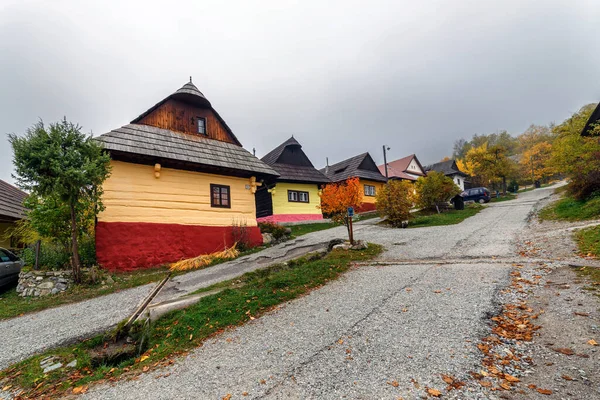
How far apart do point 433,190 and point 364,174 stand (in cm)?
829

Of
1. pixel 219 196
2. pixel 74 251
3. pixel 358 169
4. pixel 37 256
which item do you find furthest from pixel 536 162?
pixel 37 256

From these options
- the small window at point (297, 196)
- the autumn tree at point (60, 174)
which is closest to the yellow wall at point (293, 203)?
the small window at point (297, 196)

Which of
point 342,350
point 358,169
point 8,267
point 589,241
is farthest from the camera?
point 358,169

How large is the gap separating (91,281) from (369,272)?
9157 mm

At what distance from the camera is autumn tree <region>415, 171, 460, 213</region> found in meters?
19.7

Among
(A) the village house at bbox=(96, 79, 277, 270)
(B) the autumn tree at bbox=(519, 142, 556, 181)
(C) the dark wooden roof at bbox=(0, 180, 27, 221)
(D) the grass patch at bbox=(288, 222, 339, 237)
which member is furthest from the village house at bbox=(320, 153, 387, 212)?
(B) the autumn tree at bbox=(519, 142, 556, 181)

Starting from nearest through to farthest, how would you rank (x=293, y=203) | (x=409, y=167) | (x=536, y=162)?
(x=293, y=203)
(x=409, y=167)
(x=536, y=162)

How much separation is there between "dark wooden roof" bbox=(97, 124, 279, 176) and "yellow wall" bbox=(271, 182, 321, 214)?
248 inches

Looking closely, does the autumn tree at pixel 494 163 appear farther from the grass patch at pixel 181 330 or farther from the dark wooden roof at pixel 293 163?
the grass patch at pixel 181 330

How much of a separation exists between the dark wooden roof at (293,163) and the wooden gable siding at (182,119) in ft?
23.6

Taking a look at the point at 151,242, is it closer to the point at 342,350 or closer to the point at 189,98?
the point at 189,98

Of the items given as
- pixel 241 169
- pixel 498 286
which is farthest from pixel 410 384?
pixel 241 169

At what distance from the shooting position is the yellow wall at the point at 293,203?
20500 millimetres

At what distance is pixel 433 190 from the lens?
64.8ft
